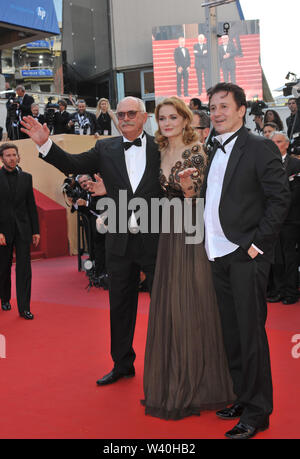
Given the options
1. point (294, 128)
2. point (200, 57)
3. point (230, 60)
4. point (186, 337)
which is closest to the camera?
point (186, 337)

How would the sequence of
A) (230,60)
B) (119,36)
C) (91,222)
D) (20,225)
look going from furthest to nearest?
1. (119,36)
2. (230,60)
3. (91,222)
4. (20,225)

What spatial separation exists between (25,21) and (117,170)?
32.2 feet

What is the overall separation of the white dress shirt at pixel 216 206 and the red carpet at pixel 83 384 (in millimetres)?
883

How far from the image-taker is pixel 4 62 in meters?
41.8

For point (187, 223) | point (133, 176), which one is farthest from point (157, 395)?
point (133, 176)

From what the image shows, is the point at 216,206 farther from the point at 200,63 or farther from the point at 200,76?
the point at 200,63

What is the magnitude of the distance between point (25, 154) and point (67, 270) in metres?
3.34

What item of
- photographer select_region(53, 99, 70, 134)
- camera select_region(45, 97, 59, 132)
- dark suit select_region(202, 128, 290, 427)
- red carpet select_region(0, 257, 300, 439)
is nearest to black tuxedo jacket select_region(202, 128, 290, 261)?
dark suit select_region(202, 128, 290, 427)

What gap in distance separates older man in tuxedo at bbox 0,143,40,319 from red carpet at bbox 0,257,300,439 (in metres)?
0.38

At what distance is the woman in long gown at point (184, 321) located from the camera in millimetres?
2752

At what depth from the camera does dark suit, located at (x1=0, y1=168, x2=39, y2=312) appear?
5.18 meters

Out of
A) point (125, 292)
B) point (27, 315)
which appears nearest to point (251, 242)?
point (125, 292)

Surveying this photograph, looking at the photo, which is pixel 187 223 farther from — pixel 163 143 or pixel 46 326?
pixel 46 326

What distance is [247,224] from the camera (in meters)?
2.45
